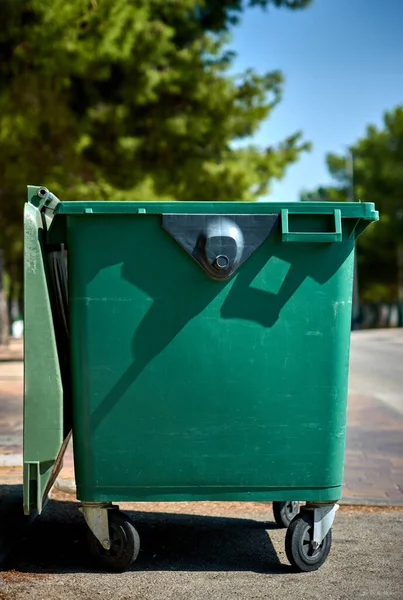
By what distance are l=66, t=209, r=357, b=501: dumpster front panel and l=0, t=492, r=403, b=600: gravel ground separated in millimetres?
392

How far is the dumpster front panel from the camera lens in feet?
14.3

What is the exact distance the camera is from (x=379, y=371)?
16484mm

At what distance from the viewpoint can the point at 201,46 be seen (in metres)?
19.4

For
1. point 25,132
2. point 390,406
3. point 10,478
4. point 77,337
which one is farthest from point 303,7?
point 77,337

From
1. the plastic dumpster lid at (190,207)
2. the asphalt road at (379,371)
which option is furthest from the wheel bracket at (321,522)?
the asphalt road at (379,371)

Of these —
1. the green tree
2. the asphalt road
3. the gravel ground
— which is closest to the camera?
the gravel ground

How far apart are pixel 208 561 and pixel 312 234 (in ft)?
5.65

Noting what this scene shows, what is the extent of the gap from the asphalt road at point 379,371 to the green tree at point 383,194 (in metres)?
23.9

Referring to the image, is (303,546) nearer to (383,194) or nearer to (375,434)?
(375,434)

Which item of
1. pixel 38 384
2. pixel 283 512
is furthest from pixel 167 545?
pixel 38 384

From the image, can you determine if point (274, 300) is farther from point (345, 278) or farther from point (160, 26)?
point (160, 26)

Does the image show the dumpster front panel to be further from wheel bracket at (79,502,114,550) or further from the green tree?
the green tree

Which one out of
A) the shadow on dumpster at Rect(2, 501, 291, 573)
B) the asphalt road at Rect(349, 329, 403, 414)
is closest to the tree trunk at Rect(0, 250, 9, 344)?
the asphalt road at Rect(349, 329, 403, 414)

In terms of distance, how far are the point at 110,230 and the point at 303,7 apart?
43.6ft
